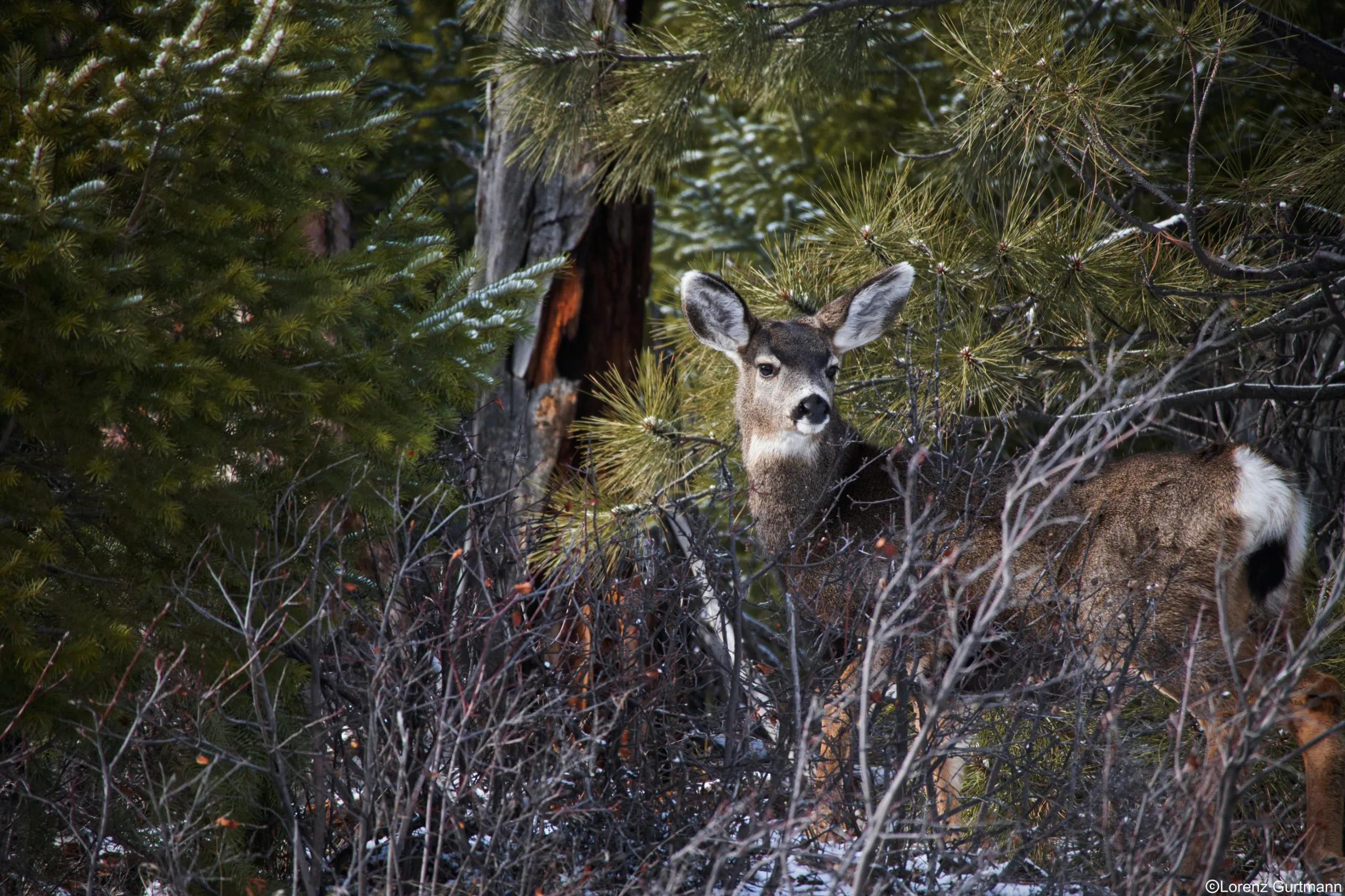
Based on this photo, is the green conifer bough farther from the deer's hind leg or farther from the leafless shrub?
the deer's hind leg

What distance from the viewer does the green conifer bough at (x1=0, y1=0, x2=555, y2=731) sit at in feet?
12.6

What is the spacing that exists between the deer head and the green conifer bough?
139cm

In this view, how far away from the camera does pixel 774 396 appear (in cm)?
565

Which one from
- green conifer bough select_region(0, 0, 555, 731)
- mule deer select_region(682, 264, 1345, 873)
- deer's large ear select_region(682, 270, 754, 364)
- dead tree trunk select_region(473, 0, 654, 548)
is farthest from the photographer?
dead tree trunk select_region(473, 0, 654, 548)

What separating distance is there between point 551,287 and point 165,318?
11.2 ft

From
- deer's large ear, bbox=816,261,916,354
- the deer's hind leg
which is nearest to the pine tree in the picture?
deer's large ear, bbox=816,261,916,354

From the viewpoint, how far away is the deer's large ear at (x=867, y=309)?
5328mm

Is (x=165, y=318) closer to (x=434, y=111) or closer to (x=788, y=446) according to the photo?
(x=788, y=446)

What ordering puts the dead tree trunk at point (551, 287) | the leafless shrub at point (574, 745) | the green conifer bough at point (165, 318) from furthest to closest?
1. the dead tree trunk at point (551, 287)
2. the green conifer bough at point (165, 318)
3. the leafless shrub at point (574, 745)

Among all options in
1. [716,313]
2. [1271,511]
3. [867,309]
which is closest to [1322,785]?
[1271,511]

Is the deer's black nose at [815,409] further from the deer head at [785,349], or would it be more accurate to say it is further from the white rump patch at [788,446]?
the white rump patch at [788,446]

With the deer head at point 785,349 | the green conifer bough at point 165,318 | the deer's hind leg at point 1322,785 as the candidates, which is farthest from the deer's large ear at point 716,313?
the deer's hind leg at point 1322,785

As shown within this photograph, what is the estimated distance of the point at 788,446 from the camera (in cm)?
566

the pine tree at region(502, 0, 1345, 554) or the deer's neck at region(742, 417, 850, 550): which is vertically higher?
the pine tree at region(502, 0, 1345, 554)
